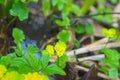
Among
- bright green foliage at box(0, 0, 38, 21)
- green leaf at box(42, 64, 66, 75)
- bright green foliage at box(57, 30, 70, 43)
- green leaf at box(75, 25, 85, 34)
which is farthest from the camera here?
green leaf at box(75, 25, 85, 34)

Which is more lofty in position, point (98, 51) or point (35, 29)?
point (35, 29)

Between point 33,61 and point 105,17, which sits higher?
point 33,61

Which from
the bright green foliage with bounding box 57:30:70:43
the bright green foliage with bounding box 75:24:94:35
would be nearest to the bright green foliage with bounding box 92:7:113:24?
the bright green foliage with bounding box 75:24:94:35

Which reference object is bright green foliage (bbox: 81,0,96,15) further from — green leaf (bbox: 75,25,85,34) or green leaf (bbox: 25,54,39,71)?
green leaf (bbox: 25,54,39,71)

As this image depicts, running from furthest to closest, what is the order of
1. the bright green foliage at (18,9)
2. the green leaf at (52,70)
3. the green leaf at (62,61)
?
the bright green foliage at (18,9)
the green leaf at (62,61)
the green leaf at (52,70)

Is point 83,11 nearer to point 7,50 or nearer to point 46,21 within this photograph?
point 46,21

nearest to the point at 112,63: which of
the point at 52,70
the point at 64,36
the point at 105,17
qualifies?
the point at 64,36

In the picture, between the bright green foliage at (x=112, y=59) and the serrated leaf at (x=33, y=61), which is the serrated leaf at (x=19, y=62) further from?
the bright green foliage at (x=112, y=59)

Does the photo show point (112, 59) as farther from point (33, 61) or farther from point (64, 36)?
point (33, 61)

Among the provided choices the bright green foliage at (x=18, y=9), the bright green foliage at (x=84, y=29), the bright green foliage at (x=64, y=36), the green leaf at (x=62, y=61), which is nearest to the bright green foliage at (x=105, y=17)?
the bright green foliage at (x=84, y=29)

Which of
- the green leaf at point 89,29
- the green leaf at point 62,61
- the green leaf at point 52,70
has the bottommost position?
the green leaf at point 89,29

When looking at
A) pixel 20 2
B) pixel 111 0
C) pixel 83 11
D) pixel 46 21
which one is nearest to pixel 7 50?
pixel 20 2
